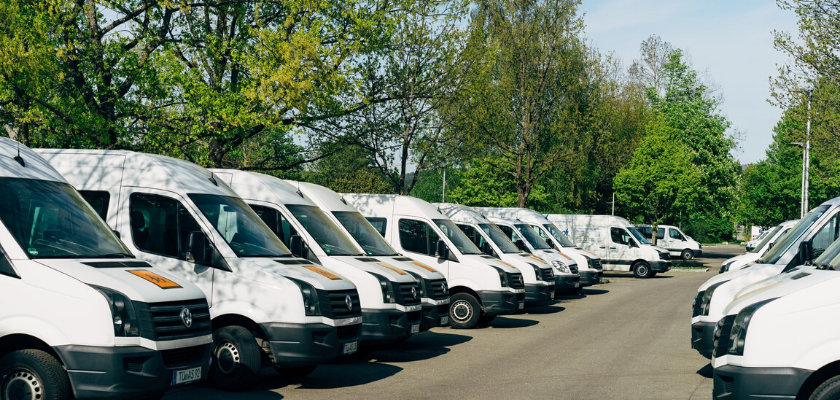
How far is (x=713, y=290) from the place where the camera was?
10422 millimetres

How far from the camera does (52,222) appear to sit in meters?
7.29

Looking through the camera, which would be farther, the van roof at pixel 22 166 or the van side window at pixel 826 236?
the van side window at pixel 826 236

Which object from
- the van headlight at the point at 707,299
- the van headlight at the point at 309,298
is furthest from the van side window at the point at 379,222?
the van headlight at the point at 707,299

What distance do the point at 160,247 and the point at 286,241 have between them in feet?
8.38

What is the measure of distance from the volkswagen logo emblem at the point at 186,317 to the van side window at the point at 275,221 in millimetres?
4424

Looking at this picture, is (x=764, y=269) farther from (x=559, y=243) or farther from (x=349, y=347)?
(x=559, y=243)

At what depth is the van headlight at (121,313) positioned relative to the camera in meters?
6.61

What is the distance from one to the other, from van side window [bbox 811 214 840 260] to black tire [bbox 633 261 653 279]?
22085 millimetres

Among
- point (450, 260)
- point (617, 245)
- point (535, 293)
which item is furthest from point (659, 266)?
point (450, 260)

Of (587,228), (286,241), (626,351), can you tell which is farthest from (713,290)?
(587,228)

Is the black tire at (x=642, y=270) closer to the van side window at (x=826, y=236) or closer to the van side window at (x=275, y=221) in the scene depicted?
the van side window at (x=826, y=236)

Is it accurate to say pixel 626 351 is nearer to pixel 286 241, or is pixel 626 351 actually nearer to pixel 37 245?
pixel 286 241

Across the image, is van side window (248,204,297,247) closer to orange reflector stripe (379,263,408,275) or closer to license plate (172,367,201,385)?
orange reflector stripe (379,263,408,275)

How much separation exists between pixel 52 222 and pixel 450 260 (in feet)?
31.5
